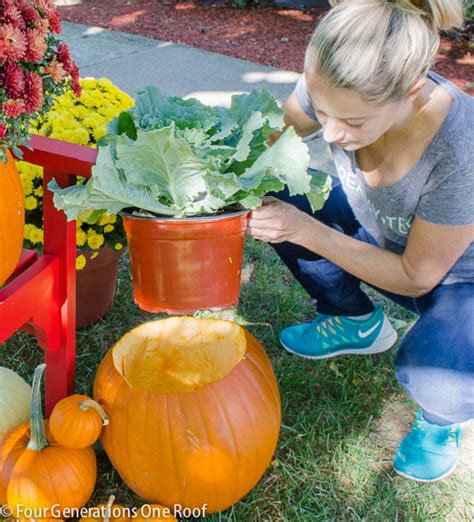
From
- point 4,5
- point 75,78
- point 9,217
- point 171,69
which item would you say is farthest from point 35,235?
point 171,69

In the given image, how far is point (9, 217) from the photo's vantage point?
1.59 meters

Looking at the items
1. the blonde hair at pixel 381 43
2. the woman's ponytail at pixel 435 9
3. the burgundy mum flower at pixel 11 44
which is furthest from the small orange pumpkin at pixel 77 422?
the woman's ponytail at pixel 435 9

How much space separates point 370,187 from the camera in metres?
2.00

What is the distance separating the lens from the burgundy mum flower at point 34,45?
1.40m

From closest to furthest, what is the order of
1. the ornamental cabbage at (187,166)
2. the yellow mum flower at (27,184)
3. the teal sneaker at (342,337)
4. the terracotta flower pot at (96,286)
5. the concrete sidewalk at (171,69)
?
the ornamental cabbage at (187,166)
the yellow mum flower at (27,184)
the terracotta flower pot at (96,286)
the teal sneaker at (342,337)
the concrete sidewalk at (171,69)

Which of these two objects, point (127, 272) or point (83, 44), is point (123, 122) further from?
point (83, 44)

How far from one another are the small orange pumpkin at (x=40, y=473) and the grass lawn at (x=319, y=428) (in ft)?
0.54

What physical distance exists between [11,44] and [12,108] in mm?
122

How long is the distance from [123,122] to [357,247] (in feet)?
2.51

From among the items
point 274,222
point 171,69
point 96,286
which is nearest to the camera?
point 274,222

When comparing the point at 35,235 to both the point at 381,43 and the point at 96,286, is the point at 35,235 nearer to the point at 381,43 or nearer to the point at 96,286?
the point at 96,286

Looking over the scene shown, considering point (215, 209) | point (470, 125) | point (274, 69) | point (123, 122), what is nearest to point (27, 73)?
point (123, 122)

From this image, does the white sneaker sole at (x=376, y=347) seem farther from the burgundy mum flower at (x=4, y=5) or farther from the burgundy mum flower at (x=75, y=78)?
the burgundy mum flower at (x=4, y=5)

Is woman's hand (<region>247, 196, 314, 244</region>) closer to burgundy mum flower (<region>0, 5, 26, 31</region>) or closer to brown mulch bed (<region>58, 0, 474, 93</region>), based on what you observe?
burgundy mum flower (<region>0, 5, 26, 31</region>)
